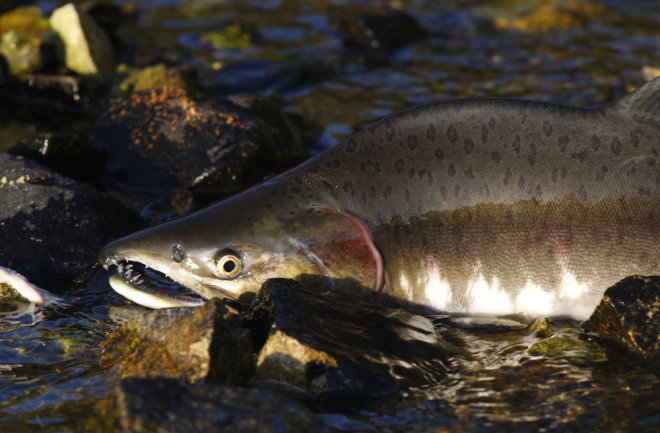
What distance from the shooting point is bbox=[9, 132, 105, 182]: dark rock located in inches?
227

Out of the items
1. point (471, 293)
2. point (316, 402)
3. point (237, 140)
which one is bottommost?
point (316, 402)

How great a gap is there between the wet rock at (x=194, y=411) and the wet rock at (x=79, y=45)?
572 centimetres

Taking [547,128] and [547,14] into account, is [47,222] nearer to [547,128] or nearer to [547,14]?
[547,128]

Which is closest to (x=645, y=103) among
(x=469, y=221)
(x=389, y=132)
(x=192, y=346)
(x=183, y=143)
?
(x=469, y=221)

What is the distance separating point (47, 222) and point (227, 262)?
1.52 metres

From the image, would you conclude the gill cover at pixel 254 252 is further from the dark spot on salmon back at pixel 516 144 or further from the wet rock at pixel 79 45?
the wet rock at pixel 79 45

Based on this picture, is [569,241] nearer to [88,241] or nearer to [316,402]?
[316,402]

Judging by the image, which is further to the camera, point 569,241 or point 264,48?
point 264,48

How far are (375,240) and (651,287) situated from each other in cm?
138

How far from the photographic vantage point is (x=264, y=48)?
986 cm

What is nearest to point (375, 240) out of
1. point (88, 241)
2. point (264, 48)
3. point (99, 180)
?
point (88, 241)

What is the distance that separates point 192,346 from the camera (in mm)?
3262

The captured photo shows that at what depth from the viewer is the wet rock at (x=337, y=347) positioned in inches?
133

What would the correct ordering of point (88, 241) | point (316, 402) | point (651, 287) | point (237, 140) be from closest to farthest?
point (316, 402) → point (651, 287) → point (88, 241) → point (237, 140)
